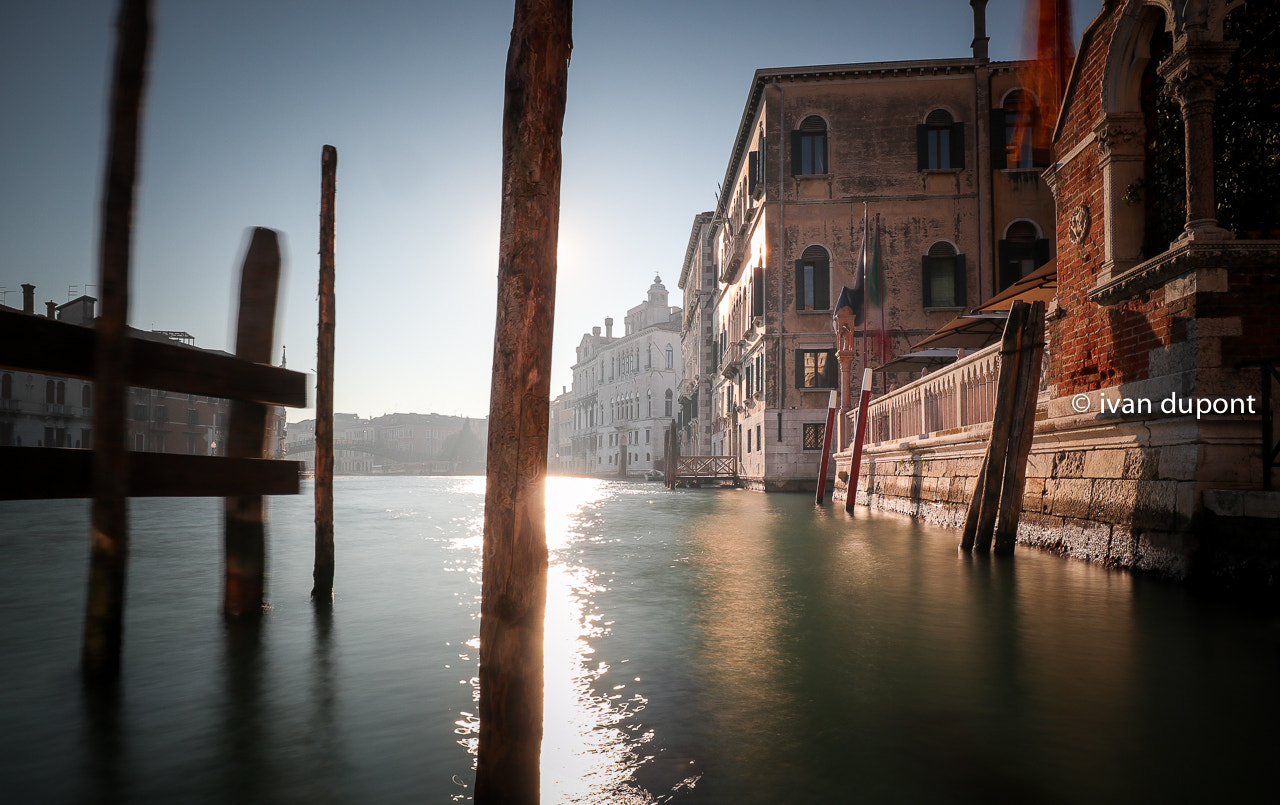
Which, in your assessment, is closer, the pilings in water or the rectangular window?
the pilings in water

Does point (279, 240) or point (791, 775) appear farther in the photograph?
point (279, 240)

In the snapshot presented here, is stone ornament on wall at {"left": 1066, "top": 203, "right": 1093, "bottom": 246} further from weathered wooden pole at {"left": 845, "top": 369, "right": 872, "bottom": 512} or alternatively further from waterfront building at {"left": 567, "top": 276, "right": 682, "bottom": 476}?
waterfront building at {"left": 567, "top": 276, "right": 682, "bottom": 476}

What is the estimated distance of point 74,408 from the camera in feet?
141

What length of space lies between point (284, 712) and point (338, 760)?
2.16ft

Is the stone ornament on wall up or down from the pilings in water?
up

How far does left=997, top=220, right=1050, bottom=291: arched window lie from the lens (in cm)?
2072

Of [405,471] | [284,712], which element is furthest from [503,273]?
[405,471]

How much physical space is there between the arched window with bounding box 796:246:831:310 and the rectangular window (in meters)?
1.25

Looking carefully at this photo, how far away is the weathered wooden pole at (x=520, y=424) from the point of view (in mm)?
2012

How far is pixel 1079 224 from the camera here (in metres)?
6.88

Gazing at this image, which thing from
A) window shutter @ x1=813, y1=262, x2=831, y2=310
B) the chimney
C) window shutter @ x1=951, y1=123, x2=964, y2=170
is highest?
the chimney

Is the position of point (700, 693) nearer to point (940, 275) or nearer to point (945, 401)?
point (945, 401)

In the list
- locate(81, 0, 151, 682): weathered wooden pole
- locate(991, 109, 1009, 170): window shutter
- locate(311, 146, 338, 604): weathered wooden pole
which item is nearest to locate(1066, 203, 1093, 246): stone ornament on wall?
locate(311, 146, 338, 604): weathered wooden pole

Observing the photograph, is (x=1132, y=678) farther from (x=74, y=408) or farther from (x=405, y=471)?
(x=405, y=471)
